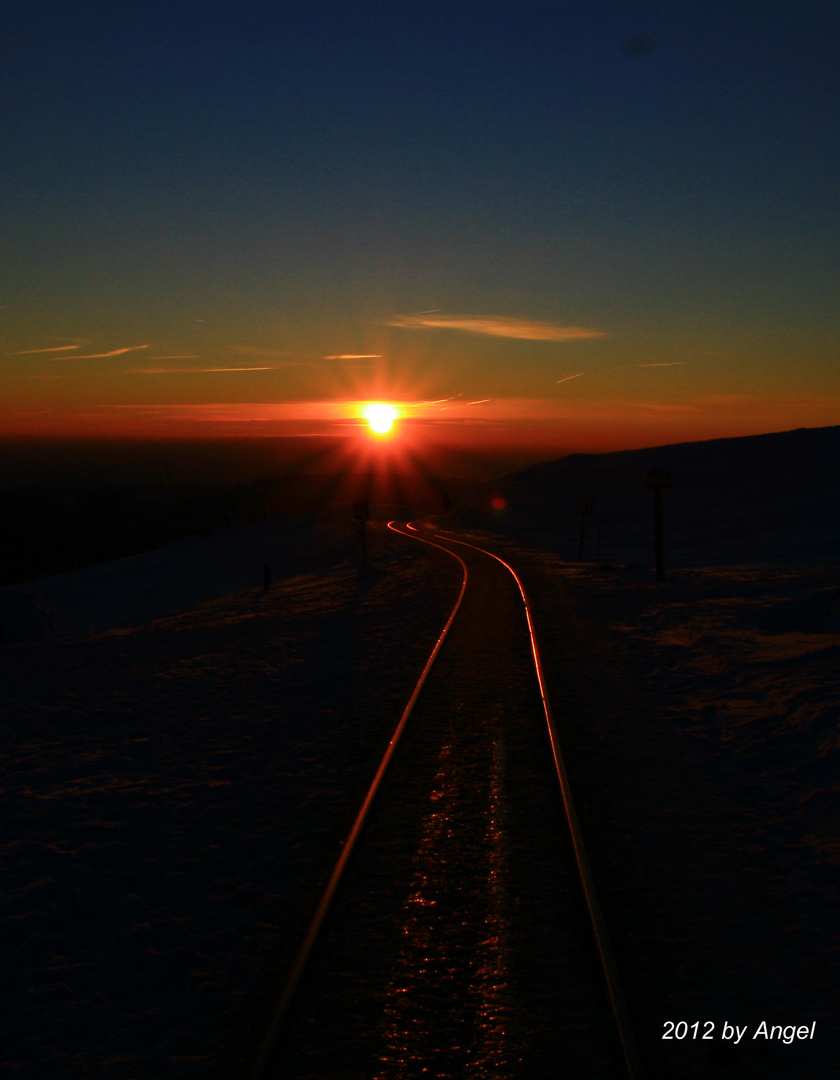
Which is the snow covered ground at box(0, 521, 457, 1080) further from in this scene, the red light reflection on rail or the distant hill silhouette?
the distant hill silhouette

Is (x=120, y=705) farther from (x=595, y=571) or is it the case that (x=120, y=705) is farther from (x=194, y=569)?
(x=194, y=569)

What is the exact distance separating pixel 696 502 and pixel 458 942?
2837 inches

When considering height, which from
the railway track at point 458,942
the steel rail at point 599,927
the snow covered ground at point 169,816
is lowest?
the snow covered ground at point 169,816

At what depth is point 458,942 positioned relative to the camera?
5.31 meters

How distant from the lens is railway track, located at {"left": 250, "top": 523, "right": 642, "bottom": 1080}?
4277 mm

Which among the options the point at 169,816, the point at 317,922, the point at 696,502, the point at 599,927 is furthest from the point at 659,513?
the point at 696,502

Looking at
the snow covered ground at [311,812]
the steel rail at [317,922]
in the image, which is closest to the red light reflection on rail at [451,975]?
the steel rail at [317,922]

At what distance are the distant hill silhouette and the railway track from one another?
28863 millimetres

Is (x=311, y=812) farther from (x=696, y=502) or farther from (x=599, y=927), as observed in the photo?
(x=696, y=502)

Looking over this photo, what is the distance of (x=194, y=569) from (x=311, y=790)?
47.8 meters

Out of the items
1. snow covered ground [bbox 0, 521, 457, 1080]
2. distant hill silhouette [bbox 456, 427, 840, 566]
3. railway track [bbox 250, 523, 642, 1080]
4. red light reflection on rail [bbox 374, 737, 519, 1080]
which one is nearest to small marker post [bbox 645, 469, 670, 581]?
snow covered ground [bbox 0, 521, 457, 1080]

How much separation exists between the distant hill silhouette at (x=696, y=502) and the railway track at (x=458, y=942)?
28.9 meters

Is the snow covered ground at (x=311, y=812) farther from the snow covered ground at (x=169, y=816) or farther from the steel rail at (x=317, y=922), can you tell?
the steel rail at (x=317, y=922)

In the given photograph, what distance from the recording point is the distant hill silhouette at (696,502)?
42.2 m
